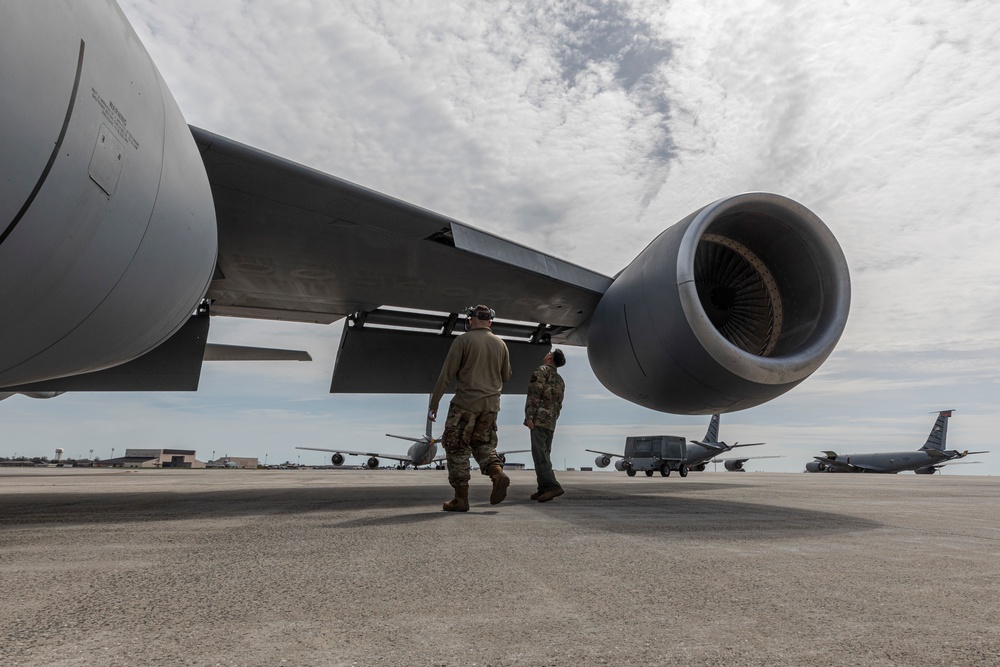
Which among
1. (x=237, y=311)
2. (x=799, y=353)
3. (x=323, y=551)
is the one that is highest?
(x=237, y=311)

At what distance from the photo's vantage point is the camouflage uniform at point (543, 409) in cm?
540

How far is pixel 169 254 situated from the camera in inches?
127

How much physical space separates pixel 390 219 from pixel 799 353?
149 inches

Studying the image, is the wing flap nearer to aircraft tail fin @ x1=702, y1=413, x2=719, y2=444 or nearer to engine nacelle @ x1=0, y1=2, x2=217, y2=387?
engine nacelle @ x1=0, y1=2, x2=217, y2=387

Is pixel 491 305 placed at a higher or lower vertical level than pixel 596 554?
higher

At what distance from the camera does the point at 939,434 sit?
119ft

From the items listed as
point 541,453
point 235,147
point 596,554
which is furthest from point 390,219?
point 596,554

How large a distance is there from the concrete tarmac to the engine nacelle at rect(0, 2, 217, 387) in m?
1.01

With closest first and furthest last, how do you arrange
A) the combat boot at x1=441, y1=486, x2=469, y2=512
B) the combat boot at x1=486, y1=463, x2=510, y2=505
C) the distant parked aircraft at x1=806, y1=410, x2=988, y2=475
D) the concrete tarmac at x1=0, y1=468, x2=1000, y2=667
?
the concrete tarmac at x1=0, y1=468, x2=1000, y2=667, the combat boot at x1=441, y1=486, x2=469, y2=512, the combat boot at x1=486, y1=463, x2=510, y2=505, the distant parked aircraft at x1=806, y1=410, x2=988, y2=475

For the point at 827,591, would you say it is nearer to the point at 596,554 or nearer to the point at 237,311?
the point at 596,554

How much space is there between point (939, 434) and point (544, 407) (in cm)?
4133

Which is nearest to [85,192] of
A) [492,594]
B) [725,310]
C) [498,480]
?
[492,594]

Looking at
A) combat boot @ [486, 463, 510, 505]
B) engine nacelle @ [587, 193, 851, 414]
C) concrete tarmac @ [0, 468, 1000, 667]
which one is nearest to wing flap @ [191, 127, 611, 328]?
engine nacelle @ [587, 193, 851, 414]

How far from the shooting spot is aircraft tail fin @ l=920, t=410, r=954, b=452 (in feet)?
119
